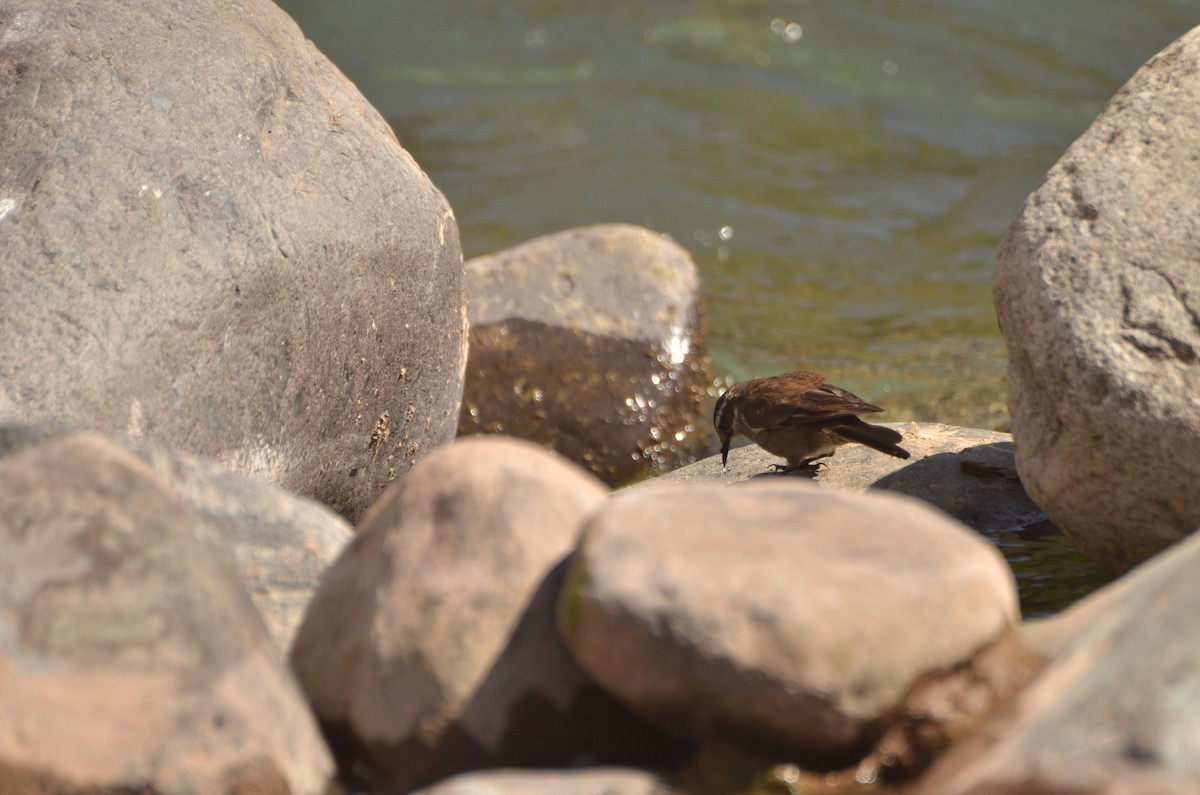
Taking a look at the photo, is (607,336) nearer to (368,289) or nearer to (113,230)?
(368,289)

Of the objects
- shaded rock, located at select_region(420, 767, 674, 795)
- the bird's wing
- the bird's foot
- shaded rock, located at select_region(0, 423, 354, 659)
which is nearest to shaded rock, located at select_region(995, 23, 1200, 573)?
the bird's wing

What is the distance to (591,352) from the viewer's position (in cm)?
909

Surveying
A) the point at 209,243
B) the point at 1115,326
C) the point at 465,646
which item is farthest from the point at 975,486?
the point at 465,646

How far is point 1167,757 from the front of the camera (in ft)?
7.87

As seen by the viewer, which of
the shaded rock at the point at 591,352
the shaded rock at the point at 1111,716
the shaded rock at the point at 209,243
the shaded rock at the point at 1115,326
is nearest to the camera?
the shaded rock at the point at 1111,716

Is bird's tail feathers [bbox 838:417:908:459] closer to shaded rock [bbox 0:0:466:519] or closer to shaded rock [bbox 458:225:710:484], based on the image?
shaded rock [bbox 0:0:466:519]

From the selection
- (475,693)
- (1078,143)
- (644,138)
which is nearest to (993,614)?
(475,693)

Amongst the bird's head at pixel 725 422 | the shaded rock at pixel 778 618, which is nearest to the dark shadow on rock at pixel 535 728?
the shaded rock at pixel 778 618

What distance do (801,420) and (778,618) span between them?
3758 millimetres

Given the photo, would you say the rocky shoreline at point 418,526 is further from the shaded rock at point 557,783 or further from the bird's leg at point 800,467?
the bird's leg at point 800,467

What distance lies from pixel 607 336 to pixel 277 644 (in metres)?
5.72

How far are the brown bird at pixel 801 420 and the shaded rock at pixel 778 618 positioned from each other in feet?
10.4

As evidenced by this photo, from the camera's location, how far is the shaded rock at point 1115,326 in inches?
167

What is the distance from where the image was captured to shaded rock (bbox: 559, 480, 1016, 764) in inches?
112
